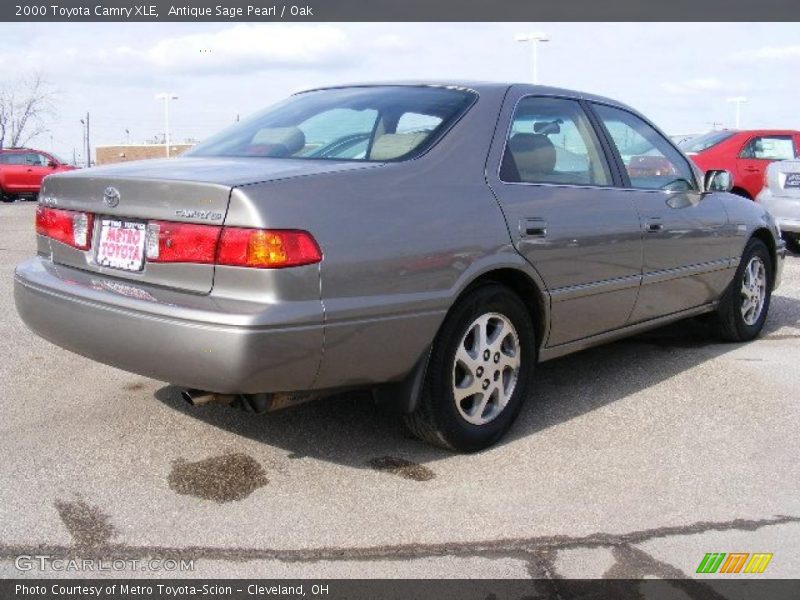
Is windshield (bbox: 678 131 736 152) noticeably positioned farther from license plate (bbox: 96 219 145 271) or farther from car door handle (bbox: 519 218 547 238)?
license plate (bbox: 96 219 145 271)

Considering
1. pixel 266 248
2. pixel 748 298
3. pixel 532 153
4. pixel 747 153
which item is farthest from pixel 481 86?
pixel 747 153

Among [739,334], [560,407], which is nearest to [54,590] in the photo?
[560,407]

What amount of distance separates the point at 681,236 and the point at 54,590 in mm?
3597

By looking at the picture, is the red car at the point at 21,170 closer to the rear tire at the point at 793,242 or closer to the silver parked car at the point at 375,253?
the rear tire at the point at 793,242

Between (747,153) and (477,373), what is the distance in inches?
370

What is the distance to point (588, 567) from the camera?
263 cm

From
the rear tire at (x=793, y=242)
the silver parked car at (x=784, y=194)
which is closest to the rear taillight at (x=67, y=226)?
the silver parked car at (x=784, y=194)

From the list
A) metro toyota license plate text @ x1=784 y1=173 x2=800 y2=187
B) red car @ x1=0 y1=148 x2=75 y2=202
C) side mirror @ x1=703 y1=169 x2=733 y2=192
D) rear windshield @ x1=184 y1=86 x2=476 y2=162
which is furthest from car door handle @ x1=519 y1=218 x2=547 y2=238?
red car @ x1=0 y1=148 x2=75 y2=202

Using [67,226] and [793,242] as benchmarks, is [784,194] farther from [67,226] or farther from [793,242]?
[67,226]

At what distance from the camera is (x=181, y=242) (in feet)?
9.59

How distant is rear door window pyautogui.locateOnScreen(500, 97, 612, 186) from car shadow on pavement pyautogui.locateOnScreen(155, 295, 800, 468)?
3.64ft

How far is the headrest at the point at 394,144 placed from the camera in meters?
3.34

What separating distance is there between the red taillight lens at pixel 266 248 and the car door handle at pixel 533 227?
1.10 m

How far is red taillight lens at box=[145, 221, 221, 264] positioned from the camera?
2.86m
